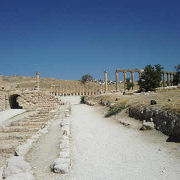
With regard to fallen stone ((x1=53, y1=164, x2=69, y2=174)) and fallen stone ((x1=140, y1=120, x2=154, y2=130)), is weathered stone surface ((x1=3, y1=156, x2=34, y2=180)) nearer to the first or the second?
fallen stone ((x1=53, y1=164, x2=69, y2=174))

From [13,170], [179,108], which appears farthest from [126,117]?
[13,170]

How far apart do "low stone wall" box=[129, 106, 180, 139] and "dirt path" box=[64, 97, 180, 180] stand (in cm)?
82

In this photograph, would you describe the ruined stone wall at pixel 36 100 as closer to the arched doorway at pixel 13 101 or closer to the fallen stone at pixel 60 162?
the arched doorway at pixel 13 101

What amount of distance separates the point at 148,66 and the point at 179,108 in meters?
21.7

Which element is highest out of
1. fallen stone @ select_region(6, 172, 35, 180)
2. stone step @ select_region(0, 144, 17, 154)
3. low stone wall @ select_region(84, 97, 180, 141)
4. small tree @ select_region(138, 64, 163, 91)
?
small tree @ select_region(138, 64, 163, 91)

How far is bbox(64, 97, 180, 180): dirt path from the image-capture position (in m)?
5.32

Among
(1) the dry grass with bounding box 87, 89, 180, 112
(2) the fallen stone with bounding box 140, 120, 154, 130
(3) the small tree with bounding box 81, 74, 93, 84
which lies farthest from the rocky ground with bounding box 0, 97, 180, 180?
(3) the small tree with bounding box 81, 74, 93, 84

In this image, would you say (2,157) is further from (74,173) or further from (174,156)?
(174,156)

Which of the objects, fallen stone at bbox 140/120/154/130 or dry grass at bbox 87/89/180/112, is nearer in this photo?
fallen stone at bbox 140/120/154/130

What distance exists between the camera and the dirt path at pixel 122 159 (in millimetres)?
5324

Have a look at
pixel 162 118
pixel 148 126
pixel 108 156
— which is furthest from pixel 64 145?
pixel 162 118

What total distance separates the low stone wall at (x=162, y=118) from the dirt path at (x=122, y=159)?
2.68ft

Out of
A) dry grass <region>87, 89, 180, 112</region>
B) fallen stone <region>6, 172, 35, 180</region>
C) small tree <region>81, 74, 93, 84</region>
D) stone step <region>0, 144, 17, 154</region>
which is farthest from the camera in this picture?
small tree <region>81, 74, 93, 84</region>

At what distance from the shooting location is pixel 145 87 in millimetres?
Result: 29953
